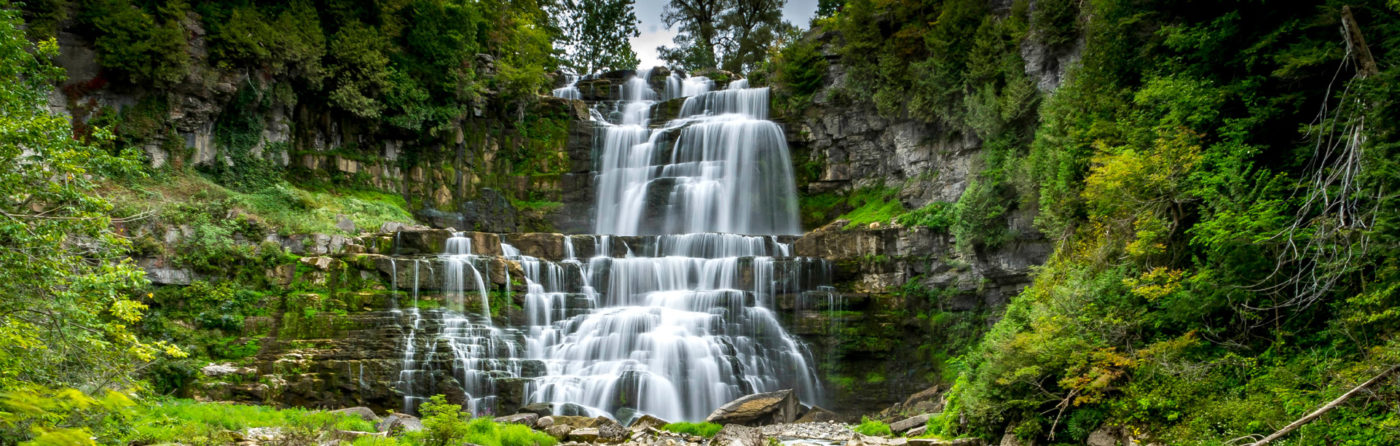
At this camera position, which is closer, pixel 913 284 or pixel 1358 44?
pixel 1358 44

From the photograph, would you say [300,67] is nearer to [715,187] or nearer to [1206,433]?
[715,187]

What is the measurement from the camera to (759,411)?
647 inches

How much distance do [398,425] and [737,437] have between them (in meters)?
6.02

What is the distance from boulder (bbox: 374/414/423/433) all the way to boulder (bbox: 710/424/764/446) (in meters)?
5.33

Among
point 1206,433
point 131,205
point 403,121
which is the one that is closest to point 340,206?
point 403,121

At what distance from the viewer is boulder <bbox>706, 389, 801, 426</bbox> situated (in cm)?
1625

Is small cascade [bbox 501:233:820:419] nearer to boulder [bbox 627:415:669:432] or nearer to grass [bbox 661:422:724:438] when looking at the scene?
boulder [bbox 627:415:669:432]

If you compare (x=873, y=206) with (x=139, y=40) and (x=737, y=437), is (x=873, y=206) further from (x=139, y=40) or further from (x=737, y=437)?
(x=139, y=40)

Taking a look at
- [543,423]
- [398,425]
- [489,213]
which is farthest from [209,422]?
[489,213]

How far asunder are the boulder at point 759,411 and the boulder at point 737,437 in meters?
1.08

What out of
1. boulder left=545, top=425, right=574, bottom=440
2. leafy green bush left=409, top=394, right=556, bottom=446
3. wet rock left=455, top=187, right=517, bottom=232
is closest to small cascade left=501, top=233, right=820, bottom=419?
boulder left=545, top=425, right=574, bottom=440

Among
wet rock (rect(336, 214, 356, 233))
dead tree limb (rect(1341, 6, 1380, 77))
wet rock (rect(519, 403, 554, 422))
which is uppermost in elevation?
dead tree limb (rect(1341, 6, 1380, 77))

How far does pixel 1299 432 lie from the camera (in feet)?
24.6

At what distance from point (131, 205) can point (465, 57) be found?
13915 mm
